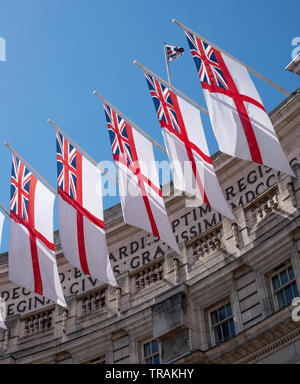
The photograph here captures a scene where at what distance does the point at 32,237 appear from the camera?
1038 inches

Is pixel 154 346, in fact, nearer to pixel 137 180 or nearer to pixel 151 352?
pixel 151 352

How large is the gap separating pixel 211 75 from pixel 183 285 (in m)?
6.94

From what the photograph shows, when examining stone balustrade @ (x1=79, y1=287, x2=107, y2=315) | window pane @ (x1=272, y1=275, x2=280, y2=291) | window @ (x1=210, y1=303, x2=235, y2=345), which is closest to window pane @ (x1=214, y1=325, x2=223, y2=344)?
window @ (x1=210, y1=303, x2=235, y2=345)

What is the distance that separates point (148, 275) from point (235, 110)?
25.5ft

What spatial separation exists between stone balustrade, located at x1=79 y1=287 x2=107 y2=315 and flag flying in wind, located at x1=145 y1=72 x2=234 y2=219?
6949 mm

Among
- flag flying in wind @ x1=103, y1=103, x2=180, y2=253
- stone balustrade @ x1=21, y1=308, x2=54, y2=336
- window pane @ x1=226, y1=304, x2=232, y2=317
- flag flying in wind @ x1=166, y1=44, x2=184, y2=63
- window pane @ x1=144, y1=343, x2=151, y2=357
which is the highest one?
flag flying in wind @ x1=166, y1=44, x2=184, y2=63

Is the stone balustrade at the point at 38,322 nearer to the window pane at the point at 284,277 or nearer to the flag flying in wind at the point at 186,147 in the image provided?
the flag flying in wind at the point at 186,147

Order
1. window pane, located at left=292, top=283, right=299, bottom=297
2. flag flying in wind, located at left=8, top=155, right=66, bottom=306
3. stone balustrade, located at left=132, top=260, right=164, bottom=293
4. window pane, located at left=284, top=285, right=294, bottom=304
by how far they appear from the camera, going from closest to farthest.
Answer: window pane, located at left=292, top=283, right=299, bottom=297, window pane, located at left=284, top=285, right=294, bottom=304, flag flying in wind, located at left=8, top=155, right=66, bottom=306, stone balustrade, located at left=132, top=260, right=164, bottom=293

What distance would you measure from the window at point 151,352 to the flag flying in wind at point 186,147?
5852 millimetres

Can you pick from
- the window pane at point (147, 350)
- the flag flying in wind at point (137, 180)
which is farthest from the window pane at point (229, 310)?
the window pane at point (147, 350)

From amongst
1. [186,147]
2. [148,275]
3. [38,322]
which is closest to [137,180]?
[186,147]

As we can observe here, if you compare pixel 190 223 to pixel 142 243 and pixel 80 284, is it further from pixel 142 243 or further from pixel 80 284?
pixel 80 284

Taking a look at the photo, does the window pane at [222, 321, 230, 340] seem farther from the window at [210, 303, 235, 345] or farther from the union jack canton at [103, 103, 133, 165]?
the union jack canton at [103, 103, 133, 165]

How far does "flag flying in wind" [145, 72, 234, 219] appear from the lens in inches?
891
